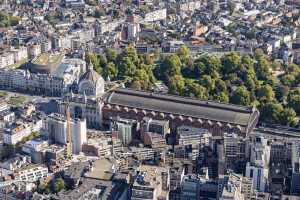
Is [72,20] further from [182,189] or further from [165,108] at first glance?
[182,189]

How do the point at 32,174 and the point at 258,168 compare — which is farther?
the point at 32,174

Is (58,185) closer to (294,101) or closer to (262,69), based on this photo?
(294,101)

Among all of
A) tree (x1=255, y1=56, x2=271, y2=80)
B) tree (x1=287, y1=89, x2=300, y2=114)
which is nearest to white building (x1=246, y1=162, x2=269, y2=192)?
tree (x1=287, y1=89, x2=300, y2=114)

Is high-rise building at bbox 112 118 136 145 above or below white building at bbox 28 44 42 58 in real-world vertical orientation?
below

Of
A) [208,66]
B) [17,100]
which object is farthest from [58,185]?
[208,66]

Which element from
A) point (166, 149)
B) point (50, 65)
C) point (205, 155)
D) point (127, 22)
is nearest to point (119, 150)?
point (166, 149)

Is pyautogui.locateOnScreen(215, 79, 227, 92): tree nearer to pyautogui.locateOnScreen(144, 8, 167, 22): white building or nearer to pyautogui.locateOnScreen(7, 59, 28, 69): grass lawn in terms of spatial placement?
pyautogui.locateOnScreen(7, 59, 28, 69): grass lawn

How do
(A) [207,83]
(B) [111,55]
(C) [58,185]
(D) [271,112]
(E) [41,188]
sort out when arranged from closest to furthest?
(C) [58,185]
(E) [41,188]
(D) [271,112]
(A) [207,83]
(B) [111,55]
